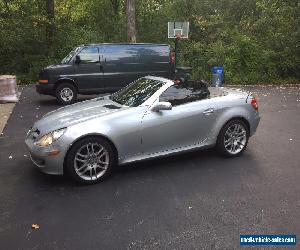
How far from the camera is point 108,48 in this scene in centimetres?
1293

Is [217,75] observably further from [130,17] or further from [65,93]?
[65,93]

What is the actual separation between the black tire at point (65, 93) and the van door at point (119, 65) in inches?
45.6

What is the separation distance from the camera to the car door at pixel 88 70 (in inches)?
501

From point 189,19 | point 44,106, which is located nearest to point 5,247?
point 44,106

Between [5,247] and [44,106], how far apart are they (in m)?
8.91

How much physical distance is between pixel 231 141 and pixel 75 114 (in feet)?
9.19

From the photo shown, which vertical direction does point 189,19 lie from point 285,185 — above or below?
above

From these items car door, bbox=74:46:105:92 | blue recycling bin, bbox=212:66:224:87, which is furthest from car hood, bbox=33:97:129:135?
blue recycling bin, bbox=212:66:224:87

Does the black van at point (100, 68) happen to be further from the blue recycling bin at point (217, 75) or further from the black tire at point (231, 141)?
the black tire at point (231, 141)

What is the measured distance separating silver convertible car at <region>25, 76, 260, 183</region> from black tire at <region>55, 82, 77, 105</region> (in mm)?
5947

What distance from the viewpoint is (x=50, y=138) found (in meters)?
5.70

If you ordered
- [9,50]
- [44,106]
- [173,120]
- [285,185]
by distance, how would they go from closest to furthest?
[285,185] < [173,120] < [44,106] < [9,50]

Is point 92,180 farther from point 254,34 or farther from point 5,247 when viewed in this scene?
point 254,34

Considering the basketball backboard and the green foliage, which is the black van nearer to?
the basketball backboard
